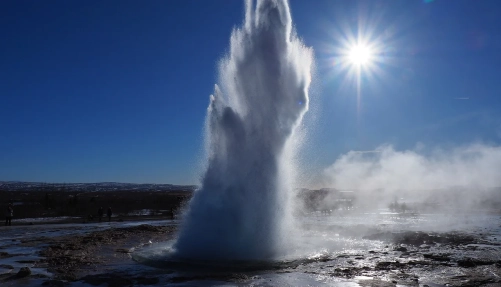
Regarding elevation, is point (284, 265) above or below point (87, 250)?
above

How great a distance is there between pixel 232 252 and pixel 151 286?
417cm

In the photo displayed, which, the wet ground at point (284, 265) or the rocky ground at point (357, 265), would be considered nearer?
the wet ground at point (284, 265)

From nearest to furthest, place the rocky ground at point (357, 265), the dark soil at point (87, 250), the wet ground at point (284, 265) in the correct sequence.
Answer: the wet ground at point (284, 265)
the rocky ground at point (357, 265)
the dark soil at point (87, 250)

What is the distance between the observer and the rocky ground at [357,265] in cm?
957

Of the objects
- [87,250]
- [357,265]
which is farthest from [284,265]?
[87,250]

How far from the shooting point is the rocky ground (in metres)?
9.57

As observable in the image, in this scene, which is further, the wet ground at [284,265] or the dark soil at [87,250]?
the dark soil at [87,250]

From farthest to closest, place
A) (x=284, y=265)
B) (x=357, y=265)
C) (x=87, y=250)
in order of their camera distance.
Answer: (x=87, y=250) → (x=357, y=265) → (x=284, y=265)

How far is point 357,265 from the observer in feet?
37.6

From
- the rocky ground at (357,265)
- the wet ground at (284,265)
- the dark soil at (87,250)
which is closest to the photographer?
the wet ground at (284,265)

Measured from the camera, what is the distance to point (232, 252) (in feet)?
42.1

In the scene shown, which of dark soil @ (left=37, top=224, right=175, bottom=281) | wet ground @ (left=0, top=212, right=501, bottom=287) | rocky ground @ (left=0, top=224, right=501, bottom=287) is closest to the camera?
wet ground @ (left=0, top=212, right=501, bottom=287)

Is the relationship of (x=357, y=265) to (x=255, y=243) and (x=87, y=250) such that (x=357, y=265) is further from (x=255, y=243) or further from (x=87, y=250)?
(x=87, y=250)

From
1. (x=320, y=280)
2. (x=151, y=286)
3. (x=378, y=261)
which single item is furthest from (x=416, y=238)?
(x=151, y=286)
